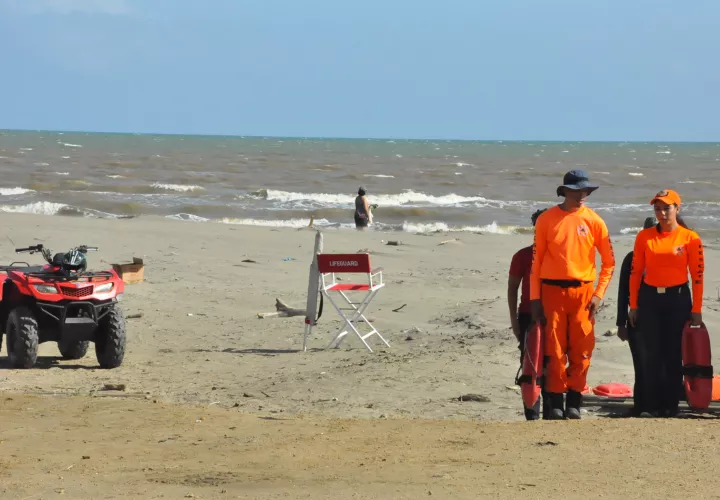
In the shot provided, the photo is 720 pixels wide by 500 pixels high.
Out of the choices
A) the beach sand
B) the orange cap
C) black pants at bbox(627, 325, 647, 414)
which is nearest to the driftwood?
the beach sand

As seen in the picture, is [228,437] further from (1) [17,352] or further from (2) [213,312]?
(2) [213,312]

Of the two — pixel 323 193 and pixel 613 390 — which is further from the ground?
pixel 613 390

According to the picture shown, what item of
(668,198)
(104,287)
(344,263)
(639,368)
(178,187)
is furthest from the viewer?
(178,187)

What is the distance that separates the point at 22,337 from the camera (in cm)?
966

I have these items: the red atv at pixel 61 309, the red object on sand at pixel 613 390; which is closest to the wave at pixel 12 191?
the red atv at pixel 61 309

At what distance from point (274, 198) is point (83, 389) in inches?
1201

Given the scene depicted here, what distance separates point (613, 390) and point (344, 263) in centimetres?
330

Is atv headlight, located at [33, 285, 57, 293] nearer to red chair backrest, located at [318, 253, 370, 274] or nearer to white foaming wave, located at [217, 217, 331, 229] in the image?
red chair backrest, located at [318, 253, 370, 274]

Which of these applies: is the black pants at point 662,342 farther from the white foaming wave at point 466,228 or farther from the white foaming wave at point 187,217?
the white foaming wave at point 187,217

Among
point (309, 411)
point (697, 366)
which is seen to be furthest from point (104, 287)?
point (697, 366)

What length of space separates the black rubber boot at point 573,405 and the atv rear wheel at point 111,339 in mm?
4567

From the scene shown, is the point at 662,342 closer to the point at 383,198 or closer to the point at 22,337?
the point at 22,337

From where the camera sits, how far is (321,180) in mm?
50719

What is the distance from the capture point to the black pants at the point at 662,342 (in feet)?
23.8
